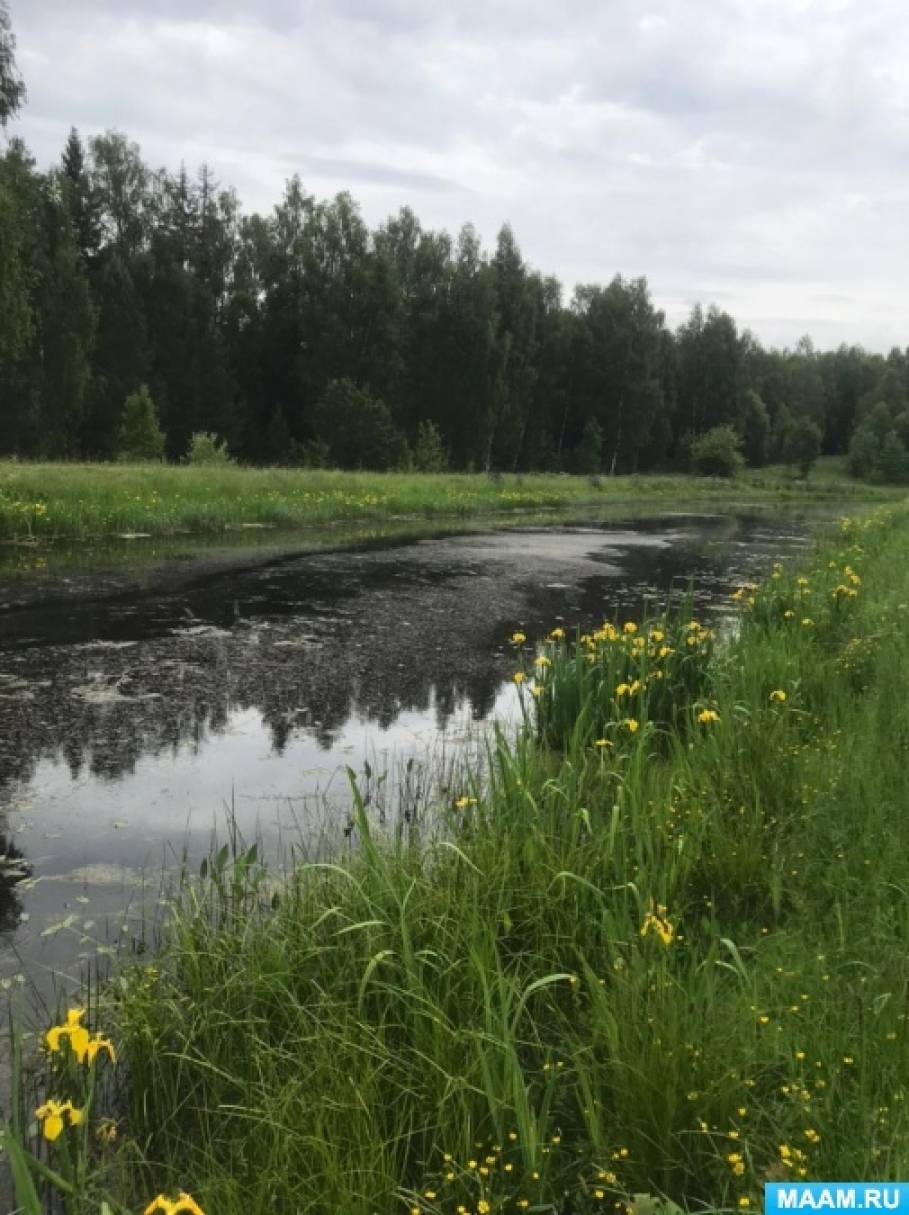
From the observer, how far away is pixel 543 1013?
114 inches

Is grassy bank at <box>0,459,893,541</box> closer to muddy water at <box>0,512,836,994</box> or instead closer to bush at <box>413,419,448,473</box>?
muddy water at <box>0,512,836,994</box>

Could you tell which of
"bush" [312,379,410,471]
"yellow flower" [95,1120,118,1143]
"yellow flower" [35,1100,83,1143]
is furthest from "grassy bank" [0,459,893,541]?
"yellow flower" [35,1100,83,1143]

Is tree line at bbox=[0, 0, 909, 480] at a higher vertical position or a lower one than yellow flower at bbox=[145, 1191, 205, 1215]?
higher

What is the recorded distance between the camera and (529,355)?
181 feet

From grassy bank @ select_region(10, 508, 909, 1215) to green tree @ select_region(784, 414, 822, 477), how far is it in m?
70.6

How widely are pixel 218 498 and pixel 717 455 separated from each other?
45402 mm

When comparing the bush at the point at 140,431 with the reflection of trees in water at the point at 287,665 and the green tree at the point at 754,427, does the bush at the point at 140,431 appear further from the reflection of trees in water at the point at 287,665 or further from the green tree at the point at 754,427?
the green tree at the point at 754,427

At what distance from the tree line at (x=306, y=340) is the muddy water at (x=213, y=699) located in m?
24.9

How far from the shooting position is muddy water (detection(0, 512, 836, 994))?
14.5 feet

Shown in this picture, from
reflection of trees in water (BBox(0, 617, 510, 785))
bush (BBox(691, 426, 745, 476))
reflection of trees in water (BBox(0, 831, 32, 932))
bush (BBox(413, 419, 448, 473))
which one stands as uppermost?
bush (BBox(691, 426, 745, 476))

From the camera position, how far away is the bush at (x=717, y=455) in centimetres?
5978

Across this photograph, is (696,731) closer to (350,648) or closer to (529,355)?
(350,648)

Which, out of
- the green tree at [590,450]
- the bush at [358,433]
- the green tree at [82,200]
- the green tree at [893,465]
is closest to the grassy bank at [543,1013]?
the bush at [358,433]

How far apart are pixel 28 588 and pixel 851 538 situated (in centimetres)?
1350
